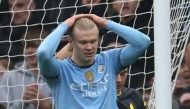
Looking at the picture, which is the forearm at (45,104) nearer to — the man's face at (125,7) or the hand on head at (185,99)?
the man's face at (125,7)

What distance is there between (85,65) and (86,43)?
14 centimetres

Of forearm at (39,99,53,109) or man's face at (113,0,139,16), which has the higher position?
man's face at (113,0,139,16)

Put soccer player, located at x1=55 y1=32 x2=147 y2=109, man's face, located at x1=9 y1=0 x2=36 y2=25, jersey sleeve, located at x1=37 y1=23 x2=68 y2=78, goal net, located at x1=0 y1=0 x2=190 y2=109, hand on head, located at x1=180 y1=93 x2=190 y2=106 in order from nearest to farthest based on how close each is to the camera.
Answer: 1. jersey sleeve, located at x1=37 y1=23 x2=68 y2=78
2. soccer player, located at x1=55 y1=32 x2=147 y2=109
3. goal net, located at x1=0 y1=0 x2=190 y2=109
4. man's face, located at x1=9 y1=0 x2=36 y2=25
5. hand on head, located at x1=180 y1=93 x2=190 y2=106

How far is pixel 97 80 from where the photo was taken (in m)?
2.56

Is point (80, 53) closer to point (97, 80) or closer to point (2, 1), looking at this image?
point (97, 80)

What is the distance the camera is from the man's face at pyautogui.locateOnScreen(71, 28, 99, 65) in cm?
249

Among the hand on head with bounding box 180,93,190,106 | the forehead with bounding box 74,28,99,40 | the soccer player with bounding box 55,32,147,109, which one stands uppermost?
the forehead with bounding box 74,28,99,40

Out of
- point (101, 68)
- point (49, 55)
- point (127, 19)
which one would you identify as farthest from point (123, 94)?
point (127, 19)

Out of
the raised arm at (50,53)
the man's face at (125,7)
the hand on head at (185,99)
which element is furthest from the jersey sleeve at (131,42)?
the hand on head at (185,99)

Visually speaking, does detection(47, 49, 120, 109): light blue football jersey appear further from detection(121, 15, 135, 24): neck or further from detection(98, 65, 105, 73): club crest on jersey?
detection(121, 15, 135, 24): neck

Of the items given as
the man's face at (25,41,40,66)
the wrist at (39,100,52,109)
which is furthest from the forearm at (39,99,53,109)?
the man's face at (25,41,40,66)

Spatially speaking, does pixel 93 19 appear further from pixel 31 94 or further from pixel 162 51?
pixel 31 94

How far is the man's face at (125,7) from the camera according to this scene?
4039 mm

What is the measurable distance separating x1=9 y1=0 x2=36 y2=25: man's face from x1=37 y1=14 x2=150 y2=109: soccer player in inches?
62.5
